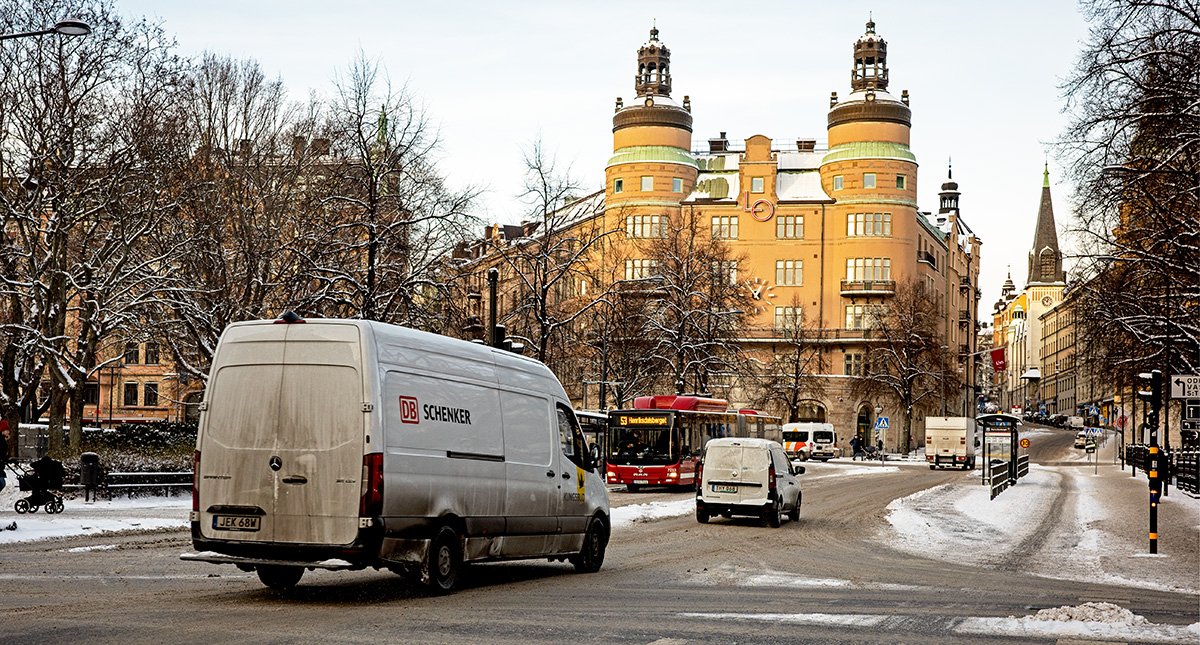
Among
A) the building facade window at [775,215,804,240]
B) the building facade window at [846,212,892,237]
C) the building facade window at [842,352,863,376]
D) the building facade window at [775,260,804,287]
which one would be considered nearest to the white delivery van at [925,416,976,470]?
the building facade window at [842,352,863,376]

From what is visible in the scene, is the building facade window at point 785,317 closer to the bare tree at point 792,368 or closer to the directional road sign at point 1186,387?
the bare tree at point 792,368

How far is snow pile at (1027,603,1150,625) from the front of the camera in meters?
11.4

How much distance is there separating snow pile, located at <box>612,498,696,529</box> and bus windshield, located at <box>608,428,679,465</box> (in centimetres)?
658

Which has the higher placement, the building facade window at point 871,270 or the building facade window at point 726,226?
the building facade window at point 726,226

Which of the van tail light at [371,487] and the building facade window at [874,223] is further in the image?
the building facade window at [874,223]

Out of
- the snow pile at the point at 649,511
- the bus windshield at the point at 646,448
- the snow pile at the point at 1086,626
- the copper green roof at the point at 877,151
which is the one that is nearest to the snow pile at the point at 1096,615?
the snow pile at the point at 1086,626

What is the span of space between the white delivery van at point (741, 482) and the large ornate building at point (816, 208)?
2727 inches

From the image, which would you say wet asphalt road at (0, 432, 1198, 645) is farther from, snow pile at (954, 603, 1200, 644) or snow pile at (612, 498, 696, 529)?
snow pile at (612, 498, 696, 529)

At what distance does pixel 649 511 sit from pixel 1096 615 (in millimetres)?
19567

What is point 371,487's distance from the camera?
11992 mm

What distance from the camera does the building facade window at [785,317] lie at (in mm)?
100125

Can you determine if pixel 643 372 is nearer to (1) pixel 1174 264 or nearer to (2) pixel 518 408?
(1) pixel 1174 264

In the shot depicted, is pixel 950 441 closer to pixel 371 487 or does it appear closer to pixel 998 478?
pixel 998 478

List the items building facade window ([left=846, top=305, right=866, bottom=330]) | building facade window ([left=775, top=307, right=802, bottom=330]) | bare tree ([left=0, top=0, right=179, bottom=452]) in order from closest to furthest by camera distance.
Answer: bare tree ([left=0, top=0, right=179, bottom=452])
building facade window ([left=775, top=307, right=802, bottom=330])
building facade window ([left=846, top=305, right=866, bottom=330])
